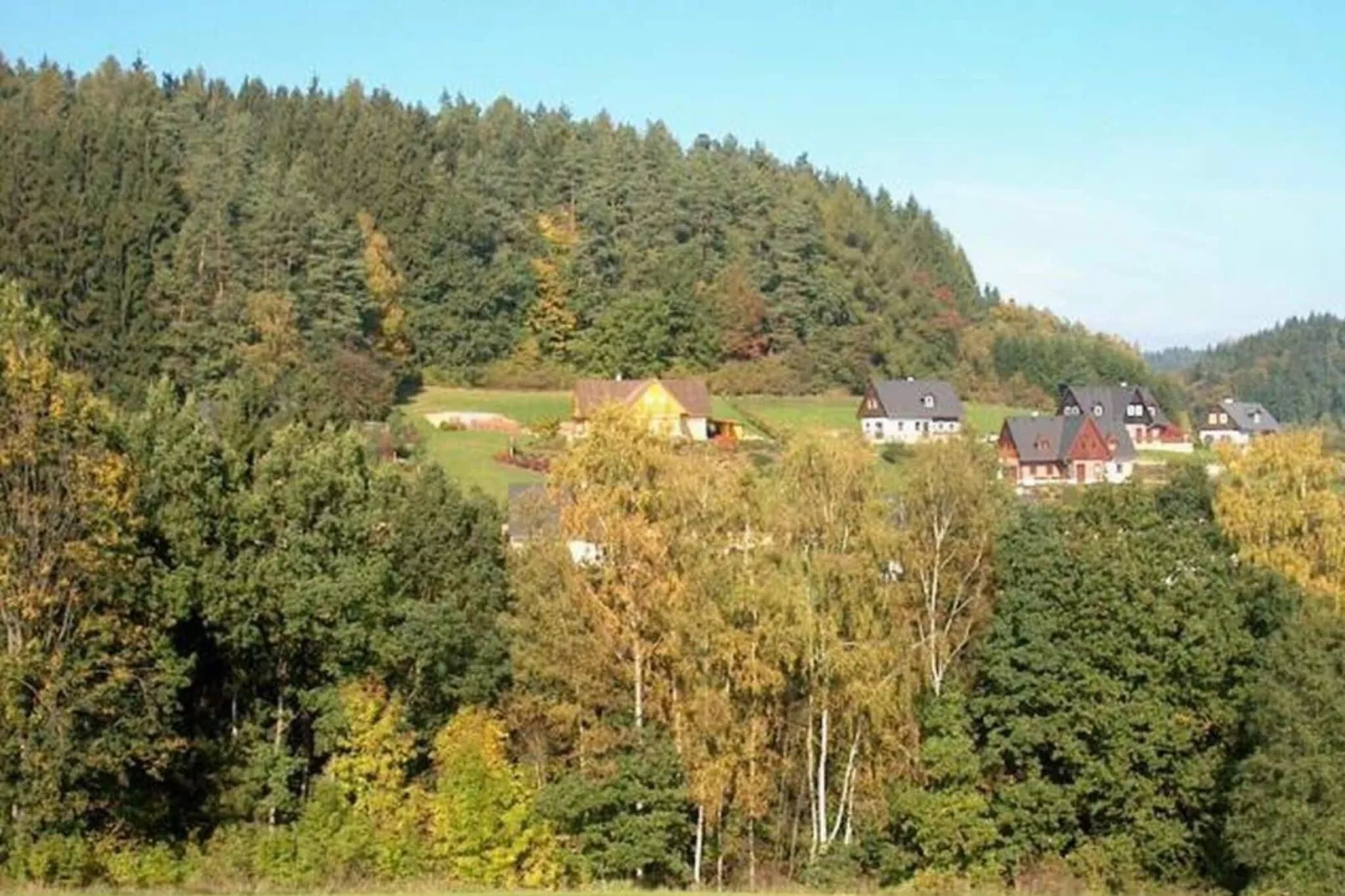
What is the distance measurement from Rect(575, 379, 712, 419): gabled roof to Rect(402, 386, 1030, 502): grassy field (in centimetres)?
219

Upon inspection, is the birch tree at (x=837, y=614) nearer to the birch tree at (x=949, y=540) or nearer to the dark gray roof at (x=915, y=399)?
the birch tree at (x=949, y=540)

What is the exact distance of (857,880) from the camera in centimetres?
3119

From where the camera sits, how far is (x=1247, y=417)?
134125mm

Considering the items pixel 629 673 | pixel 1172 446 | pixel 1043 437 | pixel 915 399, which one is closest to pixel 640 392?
pixel 915 399

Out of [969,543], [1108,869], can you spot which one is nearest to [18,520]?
[969,543]

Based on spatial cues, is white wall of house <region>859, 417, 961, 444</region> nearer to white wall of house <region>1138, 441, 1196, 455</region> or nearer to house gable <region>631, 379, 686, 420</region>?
house gable <region>631, 379, 686, 420</region>

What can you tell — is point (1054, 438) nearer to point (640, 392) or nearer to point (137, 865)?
point (640, 392)

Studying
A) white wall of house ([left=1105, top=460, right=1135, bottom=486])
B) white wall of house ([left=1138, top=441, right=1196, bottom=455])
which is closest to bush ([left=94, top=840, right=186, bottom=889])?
white wall of house ([left=1105, top=460, right=1135, bottom=486])

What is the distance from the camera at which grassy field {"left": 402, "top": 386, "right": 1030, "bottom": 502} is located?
73.2 meters

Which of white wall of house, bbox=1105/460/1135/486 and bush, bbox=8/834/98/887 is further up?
white wall of house, bbox=1105/460/1135/486

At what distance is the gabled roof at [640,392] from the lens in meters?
90.4

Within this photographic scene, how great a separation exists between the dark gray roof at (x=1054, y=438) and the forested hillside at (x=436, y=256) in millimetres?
17557

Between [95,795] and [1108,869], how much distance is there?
2064cm

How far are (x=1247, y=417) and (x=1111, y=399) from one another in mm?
26107
